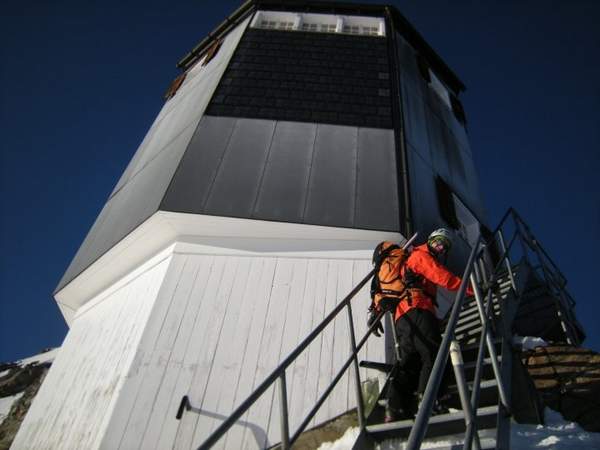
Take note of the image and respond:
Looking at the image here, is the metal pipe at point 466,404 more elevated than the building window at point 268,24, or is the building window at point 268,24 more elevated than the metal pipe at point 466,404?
the building window at point 268,24

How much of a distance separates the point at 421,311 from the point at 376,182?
144 inches

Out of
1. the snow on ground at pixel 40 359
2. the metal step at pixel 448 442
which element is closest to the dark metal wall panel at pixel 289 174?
the metal step at pixel 448 442

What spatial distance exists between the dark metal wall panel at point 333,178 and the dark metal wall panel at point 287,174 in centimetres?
13

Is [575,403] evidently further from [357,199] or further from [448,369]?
[357,199]

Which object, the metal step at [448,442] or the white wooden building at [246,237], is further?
the white wooden building at [246,237]

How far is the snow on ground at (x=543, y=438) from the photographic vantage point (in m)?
3.87

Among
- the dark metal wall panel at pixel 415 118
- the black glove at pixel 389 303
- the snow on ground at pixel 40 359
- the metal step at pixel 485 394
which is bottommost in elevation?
the metal step at pixel 485 394

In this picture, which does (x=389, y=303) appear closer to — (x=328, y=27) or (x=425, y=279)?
(x=425, y=279)

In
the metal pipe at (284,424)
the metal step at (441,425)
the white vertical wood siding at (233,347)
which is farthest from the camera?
the white vertical wood siding at (233,347)

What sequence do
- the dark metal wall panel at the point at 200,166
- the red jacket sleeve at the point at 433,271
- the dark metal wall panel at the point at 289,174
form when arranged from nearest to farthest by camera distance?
the red jacket sleeve at the point at 433,271 < the dark metal wall panel at the point at 289,174 < the dark metal wall panel at the point at 200,166

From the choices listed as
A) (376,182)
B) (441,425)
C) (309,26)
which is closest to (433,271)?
(441,425)

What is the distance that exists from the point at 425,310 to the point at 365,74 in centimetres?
700

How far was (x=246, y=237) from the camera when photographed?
730cm

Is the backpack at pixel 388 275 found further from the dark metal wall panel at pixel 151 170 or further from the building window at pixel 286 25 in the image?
the building window at pixel 286 25
